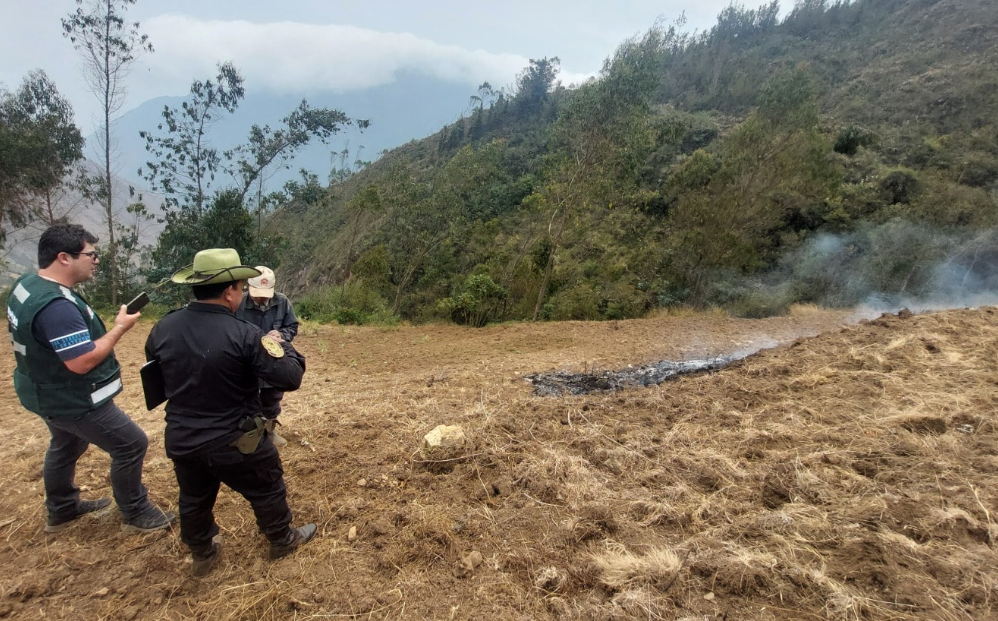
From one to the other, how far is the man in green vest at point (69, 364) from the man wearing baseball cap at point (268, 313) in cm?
66

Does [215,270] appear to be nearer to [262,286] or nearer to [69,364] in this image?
[69,364]

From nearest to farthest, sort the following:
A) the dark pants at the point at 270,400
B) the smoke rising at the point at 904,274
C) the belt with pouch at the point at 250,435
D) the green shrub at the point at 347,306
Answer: the belt with pouch at the point at 250,435
the dark pants at the point at 270,400
the smoke rising at the point at 904,274
the green shrub at the point at 347,306

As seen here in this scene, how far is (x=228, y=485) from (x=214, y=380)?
0.46m

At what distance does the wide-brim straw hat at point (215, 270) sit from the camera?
5.73 ft

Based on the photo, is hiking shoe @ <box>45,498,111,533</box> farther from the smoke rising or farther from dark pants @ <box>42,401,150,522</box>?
the smoke rising

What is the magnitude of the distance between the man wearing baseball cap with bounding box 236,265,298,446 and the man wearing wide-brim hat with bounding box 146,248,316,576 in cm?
86

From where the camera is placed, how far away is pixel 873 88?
3019cm

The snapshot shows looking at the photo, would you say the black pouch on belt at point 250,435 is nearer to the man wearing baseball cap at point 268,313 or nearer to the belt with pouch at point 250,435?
the belt with pouch at point 250,435

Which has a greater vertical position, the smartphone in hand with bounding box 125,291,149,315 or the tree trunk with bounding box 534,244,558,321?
the smartphone in hand with bounding box 125,291,149,315

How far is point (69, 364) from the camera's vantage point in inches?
73.6

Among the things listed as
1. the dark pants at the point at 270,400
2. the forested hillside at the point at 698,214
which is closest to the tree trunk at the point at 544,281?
the forested hillside at the point at 698,214

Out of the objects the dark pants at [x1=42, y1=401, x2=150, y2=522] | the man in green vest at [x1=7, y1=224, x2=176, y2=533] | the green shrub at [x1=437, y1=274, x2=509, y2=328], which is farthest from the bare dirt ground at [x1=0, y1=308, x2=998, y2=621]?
the green shrub at [x1=437, y1=274, x2=509, y2=328]

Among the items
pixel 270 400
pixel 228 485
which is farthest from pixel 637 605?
pixel 270 400

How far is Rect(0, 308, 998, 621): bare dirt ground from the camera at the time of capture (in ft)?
5.88
